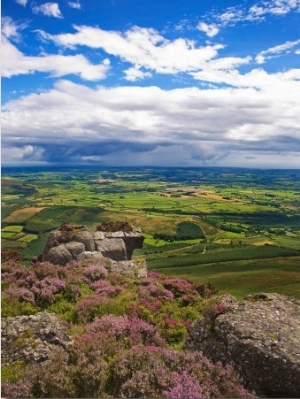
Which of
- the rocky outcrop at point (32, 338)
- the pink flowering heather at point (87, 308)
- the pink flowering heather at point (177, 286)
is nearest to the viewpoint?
the rocky outcrop at point (32, 338)

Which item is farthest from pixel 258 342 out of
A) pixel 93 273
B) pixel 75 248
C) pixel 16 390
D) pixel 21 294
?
pixel 75 248

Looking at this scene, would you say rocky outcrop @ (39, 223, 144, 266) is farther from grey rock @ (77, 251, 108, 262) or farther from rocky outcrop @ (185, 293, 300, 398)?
rocky outcrop @ (185, 293, 300, 398)

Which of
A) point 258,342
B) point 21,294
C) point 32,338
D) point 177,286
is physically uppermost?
point 258,342

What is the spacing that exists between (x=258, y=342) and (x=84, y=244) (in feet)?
53.2

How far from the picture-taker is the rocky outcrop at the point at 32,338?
11062 mm

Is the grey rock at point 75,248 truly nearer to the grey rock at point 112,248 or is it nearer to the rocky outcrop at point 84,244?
the rocky outcrop at point 84,244

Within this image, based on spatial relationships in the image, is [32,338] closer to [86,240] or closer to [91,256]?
[91,256]

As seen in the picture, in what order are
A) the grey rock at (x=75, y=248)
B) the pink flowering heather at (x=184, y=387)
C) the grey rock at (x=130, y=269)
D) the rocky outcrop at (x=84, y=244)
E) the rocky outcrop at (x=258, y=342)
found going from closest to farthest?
the pink flowering heather at (x=184, y=387)
the rocky outcrop at (x=258, y=342)
the grey rock at (x=130, y=269)
the rocky outcrop at (x=84, y=244)
the grey rock at (x=75, y=248)

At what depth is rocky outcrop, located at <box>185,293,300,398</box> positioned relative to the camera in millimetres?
10070

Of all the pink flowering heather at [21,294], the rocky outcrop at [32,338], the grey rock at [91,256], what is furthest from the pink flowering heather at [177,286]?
the rocky outcrop at [32,338]

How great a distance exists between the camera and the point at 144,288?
18.4 metres

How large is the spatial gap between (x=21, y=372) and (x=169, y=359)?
3742mm

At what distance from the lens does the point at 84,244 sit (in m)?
25.1

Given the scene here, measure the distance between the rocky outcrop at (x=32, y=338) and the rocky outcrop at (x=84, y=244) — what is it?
10839 millimetres
